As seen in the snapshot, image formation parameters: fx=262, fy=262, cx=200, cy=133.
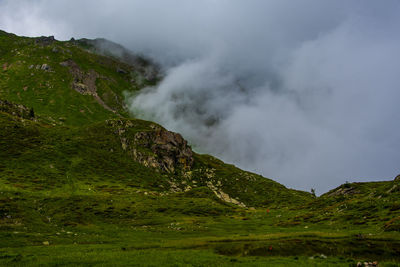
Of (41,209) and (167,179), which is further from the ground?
(167,179)

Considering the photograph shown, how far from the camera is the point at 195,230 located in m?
58.3

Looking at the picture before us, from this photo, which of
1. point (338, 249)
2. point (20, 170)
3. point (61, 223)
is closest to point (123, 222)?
point (61, 223)

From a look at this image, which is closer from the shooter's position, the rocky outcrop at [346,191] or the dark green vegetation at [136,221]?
the dark green vegetation at [136,221]

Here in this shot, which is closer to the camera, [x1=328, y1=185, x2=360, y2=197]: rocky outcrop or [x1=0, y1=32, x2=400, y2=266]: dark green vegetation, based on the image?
[x1=0, y1=32, x2=400, y2=266]: dark green vegetation

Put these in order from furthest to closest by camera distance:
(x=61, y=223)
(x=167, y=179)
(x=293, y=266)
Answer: (x=167, y=179), (x=61, y=223), (x=293, y=266)

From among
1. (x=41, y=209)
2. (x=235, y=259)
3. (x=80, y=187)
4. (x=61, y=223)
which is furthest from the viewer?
(x=80, y=187)

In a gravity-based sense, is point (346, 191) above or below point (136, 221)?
above

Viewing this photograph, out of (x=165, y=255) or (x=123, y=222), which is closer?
(x=165, y=255)

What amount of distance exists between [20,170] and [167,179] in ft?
295

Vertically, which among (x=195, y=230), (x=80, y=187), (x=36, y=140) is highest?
(x=36, y=140)

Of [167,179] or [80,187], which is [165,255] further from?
[167,179]

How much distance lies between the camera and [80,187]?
4471 inches

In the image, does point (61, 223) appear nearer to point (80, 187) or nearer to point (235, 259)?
point (235, 259)

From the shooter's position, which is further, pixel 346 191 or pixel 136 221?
pixel 346 191
